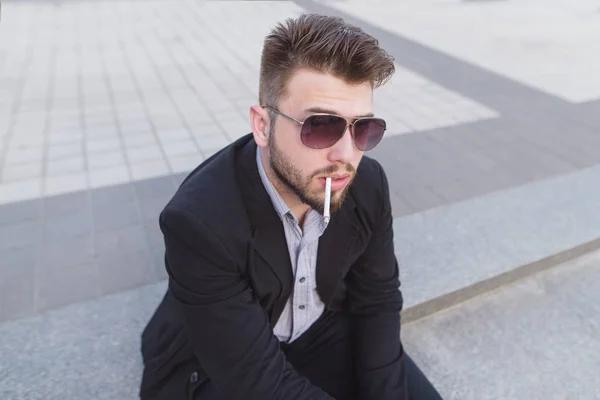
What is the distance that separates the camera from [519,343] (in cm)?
243

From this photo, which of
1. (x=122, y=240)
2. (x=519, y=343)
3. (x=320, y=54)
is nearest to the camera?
(x=320, y=54)

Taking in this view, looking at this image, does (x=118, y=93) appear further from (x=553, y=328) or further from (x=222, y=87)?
(x=553, y=328)

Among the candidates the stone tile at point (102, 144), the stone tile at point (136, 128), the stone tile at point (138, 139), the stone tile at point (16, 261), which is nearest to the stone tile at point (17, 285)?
the stone tile at point (16, 261)

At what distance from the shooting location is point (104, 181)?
3625mm

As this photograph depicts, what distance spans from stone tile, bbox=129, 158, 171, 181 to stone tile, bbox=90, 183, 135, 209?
0.16 meters

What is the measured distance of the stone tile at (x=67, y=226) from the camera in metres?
3.00

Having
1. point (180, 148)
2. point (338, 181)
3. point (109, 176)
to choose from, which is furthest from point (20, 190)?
point (338, 181)

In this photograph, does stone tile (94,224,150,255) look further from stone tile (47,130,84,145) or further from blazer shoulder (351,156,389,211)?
blazer shoulder (351,156,389,211)

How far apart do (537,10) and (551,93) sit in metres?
4.93

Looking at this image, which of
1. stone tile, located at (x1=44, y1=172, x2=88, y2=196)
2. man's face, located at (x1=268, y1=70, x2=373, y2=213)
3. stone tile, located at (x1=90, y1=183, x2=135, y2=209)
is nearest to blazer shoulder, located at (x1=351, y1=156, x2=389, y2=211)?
man's face, located at (x1=268, y1=70, x2=373, y2=213)

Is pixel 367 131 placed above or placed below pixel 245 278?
above

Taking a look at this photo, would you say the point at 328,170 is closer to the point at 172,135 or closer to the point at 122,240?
the point at 122,240

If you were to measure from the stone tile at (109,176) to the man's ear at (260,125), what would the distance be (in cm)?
240

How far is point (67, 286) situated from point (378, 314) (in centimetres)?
169
